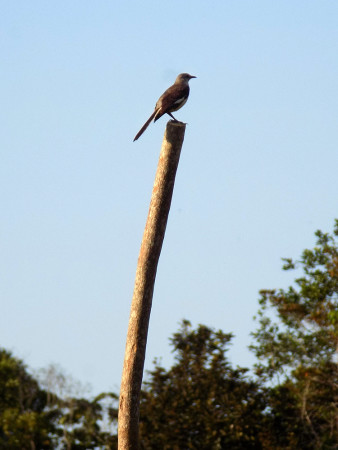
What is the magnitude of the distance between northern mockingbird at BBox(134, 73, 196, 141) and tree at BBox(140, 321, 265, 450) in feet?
50.7

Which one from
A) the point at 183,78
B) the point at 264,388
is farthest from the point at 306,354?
the point at 183,78

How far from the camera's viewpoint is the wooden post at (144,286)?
28.7 feet

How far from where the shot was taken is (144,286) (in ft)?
29.1

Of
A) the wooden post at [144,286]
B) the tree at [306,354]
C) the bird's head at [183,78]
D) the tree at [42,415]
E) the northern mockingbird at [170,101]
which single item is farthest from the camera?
the tree at [42,415]

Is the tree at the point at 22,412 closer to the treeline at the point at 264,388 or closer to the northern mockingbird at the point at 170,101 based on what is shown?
the treeline at the point at 264,388

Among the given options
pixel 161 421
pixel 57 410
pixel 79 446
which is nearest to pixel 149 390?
pixel 161 421

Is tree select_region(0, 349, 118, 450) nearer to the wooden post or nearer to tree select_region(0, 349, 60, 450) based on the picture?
tree select_region(0, 349, 60, 450)

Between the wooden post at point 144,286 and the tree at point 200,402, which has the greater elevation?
the tree at point 200,402

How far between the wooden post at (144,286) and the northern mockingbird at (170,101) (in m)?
1.49

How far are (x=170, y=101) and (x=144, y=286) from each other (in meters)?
3.47

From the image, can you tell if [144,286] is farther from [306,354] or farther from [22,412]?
[22,412]

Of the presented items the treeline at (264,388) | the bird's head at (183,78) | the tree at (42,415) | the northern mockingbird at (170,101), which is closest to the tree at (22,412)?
the tree at (42,415)

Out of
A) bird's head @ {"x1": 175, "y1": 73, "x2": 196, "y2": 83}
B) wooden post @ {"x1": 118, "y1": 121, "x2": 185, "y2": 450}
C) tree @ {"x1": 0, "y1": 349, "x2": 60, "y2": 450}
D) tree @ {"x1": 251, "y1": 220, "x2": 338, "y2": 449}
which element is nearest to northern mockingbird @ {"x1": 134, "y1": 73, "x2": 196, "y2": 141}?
bird's head @ {"x1": 175, "y1": 73, "x2": 196, "y2": 83}

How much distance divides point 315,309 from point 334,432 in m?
3.78
